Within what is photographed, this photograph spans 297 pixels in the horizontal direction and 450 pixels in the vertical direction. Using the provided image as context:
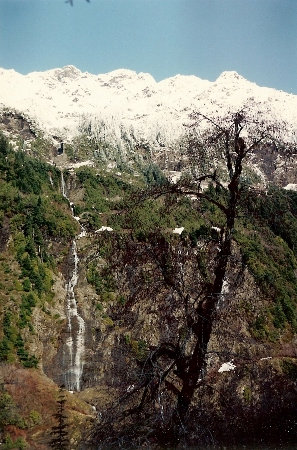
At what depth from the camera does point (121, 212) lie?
755 centimetres

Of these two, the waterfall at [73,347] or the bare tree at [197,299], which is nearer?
the bare tree at [197,299]

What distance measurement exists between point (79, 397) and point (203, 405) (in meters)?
61.6

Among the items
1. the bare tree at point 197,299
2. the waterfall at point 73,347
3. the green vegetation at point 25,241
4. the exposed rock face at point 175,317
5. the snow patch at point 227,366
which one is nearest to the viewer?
the bare tree at point 197,299

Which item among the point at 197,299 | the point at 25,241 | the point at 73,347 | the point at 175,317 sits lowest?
the point at 73,347

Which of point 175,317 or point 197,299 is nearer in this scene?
point 175,317

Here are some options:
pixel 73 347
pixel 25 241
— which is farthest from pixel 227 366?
pixel 25 241

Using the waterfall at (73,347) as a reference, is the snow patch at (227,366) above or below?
above

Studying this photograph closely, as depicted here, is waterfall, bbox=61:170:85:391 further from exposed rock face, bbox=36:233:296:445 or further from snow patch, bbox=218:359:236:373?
snow patch, bbox=218:359:236:373

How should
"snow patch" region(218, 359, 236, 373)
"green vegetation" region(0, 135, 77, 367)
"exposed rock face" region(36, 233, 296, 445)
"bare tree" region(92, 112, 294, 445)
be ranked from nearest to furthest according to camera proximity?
"bare tree" region(92, 112, 294, 445)
"exposed rock face" region(36, 233, 296, 445)
"snow patch" region(218, 359, 236, 373)
"green vegetation" region(0, 135, 77, 367)

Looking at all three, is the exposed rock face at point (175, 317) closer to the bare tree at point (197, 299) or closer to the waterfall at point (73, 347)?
the bare tree at point (197, 299)

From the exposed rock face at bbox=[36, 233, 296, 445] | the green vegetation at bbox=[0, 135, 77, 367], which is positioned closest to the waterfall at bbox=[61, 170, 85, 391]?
the green vegetation at bbox=[0, 135, 77, 367]

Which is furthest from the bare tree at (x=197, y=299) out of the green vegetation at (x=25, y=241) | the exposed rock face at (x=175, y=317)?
the green vegetation at (x=25, y=241)

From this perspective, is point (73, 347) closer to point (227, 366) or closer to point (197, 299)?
point (227, 366)

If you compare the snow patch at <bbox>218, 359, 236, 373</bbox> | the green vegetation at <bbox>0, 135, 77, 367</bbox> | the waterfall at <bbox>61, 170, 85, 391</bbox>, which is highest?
the green vegetation at <bbox>0, 135, 77, 367</bbox>
